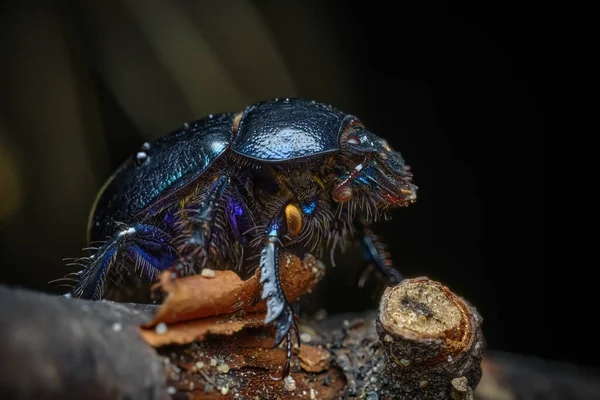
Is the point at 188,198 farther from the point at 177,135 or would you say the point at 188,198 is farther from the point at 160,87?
the point at 160,87

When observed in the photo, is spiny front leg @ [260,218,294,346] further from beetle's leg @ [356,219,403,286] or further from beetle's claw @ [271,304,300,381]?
beetle's leg @ [356,219,403,286]

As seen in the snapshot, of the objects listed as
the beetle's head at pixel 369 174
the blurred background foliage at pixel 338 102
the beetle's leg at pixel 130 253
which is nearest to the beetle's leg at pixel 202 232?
the beetle's leg at pixel 130 253

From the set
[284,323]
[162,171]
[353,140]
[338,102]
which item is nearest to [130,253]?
[162,171]

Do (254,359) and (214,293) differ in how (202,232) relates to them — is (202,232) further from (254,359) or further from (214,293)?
(254,359)

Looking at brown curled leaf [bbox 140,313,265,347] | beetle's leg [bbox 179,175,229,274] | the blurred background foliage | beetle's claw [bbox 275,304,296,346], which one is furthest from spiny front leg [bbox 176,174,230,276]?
the blurred background foliage

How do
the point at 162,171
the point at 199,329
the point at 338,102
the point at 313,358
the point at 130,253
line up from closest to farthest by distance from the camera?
1. the point at 199,329
2. the point at 313,358
3. the point at 130,253
4. the point at 162,171
5. the point at 338,102

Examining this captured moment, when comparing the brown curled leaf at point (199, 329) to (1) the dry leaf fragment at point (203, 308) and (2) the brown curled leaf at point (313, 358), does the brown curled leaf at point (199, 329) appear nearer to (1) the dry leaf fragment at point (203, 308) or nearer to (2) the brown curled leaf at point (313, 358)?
(1) the dry leaf fragment at point (203, 308)
